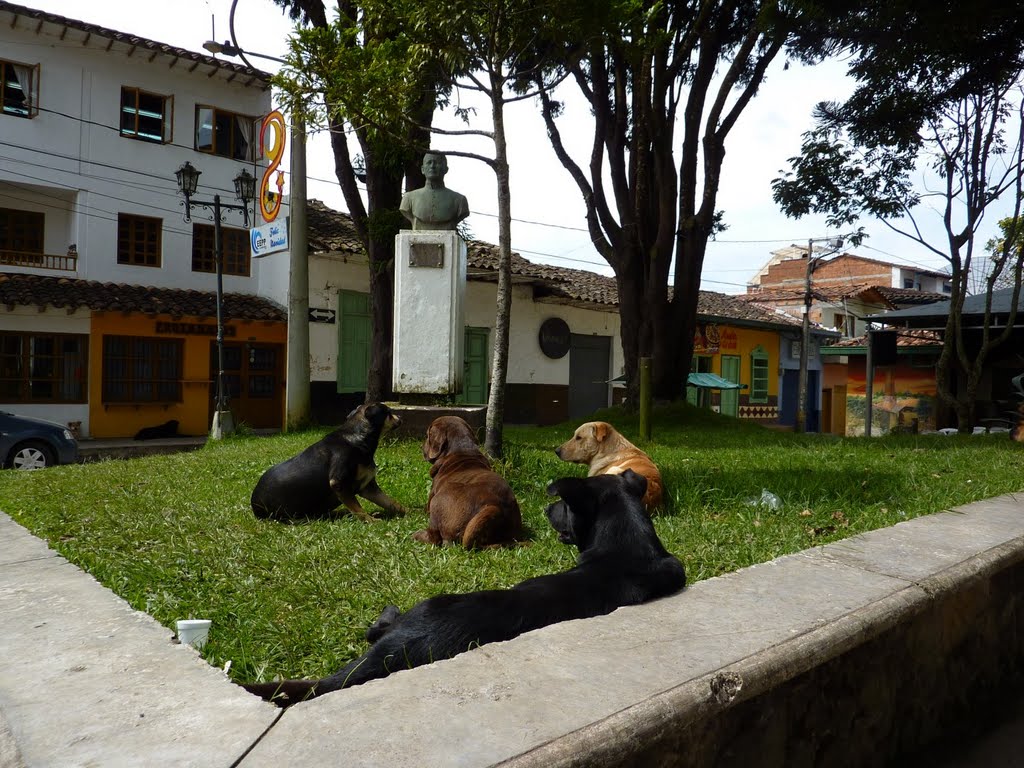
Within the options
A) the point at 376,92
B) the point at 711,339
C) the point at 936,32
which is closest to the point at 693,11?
the point at 936,32

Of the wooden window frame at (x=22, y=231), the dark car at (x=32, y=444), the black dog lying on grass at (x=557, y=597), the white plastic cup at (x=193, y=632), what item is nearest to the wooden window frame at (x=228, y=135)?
the wooden window frame at (x=22, y=231)

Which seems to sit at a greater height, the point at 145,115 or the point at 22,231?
the point at 145,115

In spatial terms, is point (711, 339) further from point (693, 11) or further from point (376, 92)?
point (376, 92)

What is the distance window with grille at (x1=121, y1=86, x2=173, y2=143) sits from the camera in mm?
19375

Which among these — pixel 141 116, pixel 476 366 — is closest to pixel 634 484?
pixel 476 366

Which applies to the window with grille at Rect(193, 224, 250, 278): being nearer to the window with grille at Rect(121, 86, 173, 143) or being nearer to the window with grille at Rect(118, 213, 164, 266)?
→ the window with grille at Rect(118, 213, 164, 266)

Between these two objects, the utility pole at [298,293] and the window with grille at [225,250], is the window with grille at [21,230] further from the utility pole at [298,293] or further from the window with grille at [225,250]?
the utility pole at [298,293]

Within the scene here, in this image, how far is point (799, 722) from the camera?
7.23ft

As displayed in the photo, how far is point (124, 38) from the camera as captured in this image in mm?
18406

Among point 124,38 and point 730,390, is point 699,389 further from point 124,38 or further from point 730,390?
point 124,38

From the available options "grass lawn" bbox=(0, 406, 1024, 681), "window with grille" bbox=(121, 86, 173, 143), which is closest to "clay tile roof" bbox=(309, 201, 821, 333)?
"window with grille" bbox=(121, 86, 173, 143)

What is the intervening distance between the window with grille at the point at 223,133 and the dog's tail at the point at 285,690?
2112 centimetres

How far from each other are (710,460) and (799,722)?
17.7 ft

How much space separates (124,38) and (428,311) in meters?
15.1
